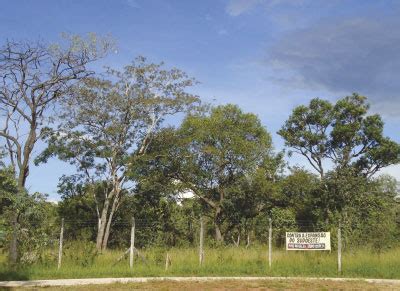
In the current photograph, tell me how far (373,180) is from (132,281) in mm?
25693

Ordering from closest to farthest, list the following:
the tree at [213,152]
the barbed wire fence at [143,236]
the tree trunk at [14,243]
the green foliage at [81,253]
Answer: the tree trunk at [14,243] < the barbed wire fence at [143,236] < the green foliage at [81,253] < the tree at [213,152]

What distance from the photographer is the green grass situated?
55.2 feet

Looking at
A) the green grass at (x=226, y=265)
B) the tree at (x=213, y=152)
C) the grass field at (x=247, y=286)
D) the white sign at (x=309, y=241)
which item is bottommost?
the grass field at (x=247, y=286)

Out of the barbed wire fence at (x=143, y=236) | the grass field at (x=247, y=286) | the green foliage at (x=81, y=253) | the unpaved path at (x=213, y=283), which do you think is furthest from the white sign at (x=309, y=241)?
the green foliage at (x=81, y=253)

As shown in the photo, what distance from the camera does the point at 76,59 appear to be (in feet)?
65.0

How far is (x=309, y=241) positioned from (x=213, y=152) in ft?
45.2

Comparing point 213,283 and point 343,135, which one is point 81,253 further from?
point 343,135

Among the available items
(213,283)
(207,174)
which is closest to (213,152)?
(207,174)

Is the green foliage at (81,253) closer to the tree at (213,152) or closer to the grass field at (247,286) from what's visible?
the grass field at (247,286)

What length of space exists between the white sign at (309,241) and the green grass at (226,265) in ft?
2.09

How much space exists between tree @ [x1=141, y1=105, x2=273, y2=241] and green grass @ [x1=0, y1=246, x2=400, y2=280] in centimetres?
1218

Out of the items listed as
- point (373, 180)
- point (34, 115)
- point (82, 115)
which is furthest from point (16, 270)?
point (373, 180)

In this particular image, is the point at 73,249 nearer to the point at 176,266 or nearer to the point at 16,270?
the point at 16,270

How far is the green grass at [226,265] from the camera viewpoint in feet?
55.2
